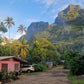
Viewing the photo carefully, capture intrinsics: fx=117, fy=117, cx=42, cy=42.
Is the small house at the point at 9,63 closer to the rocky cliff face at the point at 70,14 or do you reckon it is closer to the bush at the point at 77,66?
the bush at the point at 77,66

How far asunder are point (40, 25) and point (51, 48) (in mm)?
118190

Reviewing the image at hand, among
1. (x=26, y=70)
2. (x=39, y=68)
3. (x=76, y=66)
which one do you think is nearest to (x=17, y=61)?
(x=26, y=70)

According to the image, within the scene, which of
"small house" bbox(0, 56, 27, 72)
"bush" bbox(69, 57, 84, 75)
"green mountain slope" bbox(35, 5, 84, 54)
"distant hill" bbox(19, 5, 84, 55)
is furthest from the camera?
"distant hill" bbox(19, 5, 84, 55)

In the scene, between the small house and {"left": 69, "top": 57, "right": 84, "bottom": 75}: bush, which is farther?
the small house

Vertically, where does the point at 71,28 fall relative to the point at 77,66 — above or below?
Answer: above

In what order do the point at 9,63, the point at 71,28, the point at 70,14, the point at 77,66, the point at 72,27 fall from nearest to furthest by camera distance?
the point at 77,66
the point at 9,63
the point at 72,27
the point at 70,14
the point at 71,28

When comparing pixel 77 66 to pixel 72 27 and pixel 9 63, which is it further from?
pixel 72 27

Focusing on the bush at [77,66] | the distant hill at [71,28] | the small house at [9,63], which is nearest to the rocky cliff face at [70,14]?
the distant hill at [71,28]

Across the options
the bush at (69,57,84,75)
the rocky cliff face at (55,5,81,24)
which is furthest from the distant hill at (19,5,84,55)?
the bush at (69,57,84,75)

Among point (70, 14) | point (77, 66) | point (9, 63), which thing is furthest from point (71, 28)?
point (9, 63)

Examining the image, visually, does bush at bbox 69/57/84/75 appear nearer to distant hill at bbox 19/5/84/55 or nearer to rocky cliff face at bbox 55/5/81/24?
distant hill at bbox 19/5/84/55

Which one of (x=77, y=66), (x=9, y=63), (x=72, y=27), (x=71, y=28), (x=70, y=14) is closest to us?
(x=77, y=66)

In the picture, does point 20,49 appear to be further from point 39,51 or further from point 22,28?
point 22,28

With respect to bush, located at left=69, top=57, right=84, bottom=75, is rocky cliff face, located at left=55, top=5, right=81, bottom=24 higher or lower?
higher
